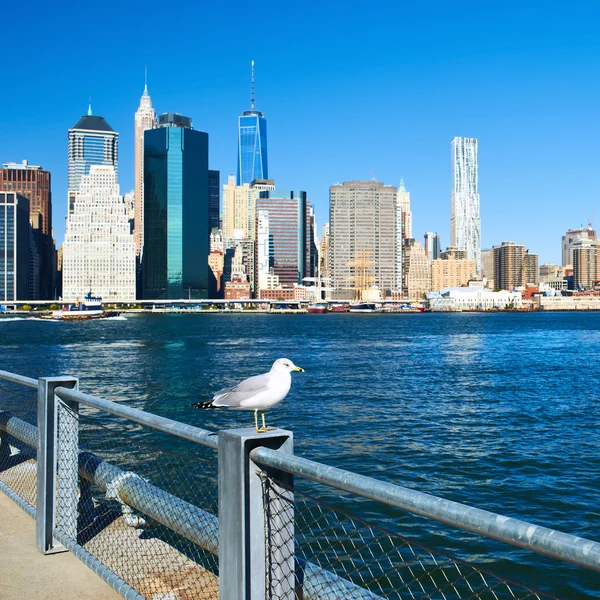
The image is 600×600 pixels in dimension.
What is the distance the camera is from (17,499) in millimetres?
7164

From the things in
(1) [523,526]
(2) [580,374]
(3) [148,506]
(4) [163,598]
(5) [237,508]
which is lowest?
(2) [580,374]

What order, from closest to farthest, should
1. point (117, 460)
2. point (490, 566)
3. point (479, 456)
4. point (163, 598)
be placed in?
point (163, 598) < point (490, 566) < point (117, 460) < point (479, 456)

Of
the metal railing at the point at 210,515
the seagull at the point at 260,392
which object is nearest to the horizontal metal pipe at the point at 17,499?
the metal railing at the point at 210,515

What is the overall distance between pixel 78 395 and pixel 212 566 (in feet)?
16.5

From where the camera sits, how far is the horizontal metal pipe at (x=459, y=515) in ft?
8.03

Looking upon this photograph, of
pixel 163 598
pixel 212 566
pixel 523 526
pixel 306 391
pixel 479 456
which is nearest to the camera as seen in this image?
pixel 523 526

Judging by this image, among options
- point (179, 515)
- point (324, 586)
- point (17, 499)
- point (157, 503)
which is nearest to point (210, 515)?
point (179, 515)

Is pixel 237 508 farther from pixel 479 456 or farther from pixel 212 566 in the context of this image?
pixel 479 456

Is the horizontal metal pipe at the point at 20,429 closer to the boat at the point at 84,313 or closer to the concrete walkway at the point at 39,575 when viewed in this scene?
the concrete walkway at the point at 39,575

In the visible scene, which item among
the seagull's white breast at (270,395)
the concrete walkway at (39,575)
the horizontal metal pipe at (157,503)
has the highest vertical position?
the seagull's white breast at (270,395)

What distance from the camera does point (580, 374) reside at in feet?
149

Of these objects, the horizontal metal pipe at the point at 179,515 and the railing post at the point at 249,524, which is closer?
the railing post at the point at 249,524

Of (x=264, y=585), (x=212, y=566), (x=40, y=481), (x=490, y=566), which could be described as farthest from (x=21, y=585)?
(x=490, y=566)

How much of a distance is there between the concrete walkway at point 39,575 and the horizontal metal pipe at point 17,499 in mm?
229
